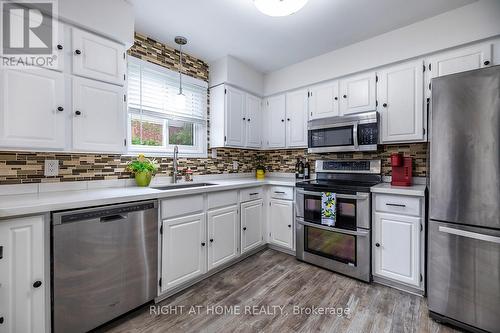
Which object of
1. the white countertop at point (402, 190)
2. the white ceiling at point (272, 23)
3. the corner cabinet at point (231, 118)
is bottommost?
the white countertop at point (402, 190)

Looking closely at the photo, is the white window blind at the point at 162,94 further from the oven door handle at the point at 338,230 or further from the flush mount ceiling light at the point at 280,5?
the oven door handle at the point at 338,230

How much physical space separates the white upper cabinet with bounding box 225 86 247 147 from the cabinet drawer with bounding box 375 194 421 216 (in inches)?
75.6

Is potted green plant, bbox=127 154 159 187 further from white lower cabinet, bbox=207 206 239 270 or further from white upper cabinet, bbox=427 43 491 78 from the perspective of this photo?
white upper cabinet, bbox=427 43 491 78

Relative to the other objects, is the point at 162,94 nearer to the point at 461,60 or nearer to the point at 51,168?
the point at 51,168

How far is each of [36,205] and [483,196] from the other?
291 centimetres

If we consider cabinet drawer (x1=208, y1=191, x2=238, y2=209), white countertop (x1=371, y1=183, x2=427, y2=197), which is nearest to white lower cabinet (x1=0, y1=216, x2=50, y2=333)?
cabinet drawer (x1=208, y1=191, x2=238, y2=209)

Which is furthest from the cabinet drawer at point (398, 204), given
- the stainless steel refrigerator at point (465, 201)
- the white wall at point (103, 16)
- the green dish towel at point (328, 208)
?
the white wall at point (103, 16)

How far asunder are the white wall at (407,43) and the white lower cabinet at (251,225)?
1.87 m

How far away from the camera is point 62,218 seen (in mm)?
1399

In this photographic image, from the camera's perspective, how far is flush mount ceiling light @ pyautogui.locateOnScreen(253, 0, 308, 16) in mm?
1667

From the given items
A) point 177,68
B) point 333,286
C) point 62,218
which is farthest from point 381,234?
point 177,68

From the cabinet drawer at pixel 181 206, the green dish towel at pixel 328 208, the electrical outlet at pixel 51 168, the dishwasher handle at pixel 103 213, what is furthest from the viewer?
the green dish towel at pixel 328 208

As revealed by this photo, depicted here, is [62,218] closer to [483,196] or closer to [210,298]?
[210,298]

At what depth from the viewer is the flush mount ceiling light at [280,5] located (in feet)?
5.47
